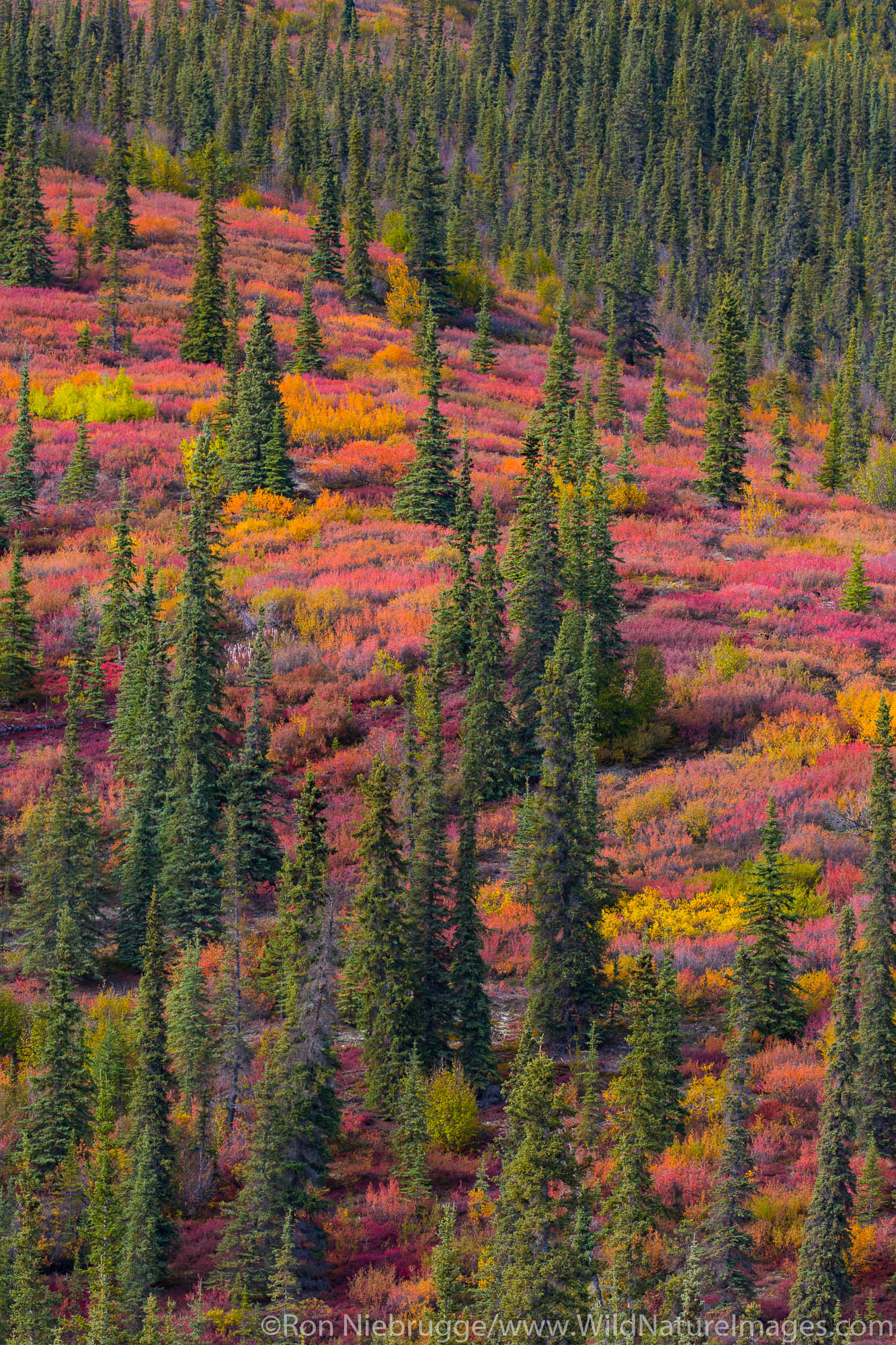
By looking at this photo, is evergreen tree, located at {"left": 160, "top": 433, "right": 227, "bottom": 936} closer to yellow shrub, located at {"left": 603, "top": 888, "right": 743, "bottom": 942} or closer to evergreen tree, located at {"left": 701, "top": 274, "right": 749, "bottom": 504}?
yellow shrub, located at {"left": 603, "top": 888, "right": 743, "bottom": 942}

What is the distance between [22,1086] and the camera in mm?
15445

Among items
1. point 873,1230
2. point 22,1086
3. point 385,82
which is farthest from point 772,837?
point 385,82

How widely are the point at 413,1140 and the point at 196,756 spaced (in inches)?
391

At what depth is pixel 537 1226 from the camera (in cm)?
926

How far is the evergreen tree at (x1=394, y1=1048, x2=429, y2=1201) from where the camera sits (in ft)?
44.5

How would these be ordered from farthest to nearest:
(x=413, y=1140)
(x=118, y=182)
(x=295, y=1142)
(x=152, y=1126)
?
(x=118, y=182)
(x=413, y=1140)
(x=152, y=1126)
(x=295, y=1142)

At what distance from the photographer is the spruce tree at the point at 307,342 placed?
53281 mm

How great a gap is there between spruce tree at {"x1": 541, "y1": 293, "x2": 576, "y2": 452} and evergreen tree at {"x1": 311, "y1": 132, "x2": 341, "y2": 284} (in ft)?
75.6

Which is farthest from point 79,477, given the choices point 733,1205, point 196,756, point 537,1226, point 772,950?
point 537,1226

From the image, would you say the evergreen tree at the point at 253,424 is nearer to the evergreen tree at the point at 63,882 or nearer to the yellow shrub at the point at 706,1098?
the evergreen tree at the point at 63,882

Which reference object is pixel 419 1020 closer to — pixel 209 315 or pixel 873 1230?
pixel 873 1230

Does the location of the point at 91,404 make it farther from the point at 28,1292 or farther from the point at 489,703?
the point at 28,1292

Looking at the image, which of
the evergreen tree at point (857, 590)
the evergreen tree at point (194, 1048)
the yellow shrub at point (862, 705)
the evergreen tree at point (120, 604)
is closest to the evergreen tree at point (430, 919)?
the evergreen tree at point (194, 1048)

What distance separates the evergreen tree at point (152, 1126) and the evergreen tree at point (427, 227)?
193 feet
